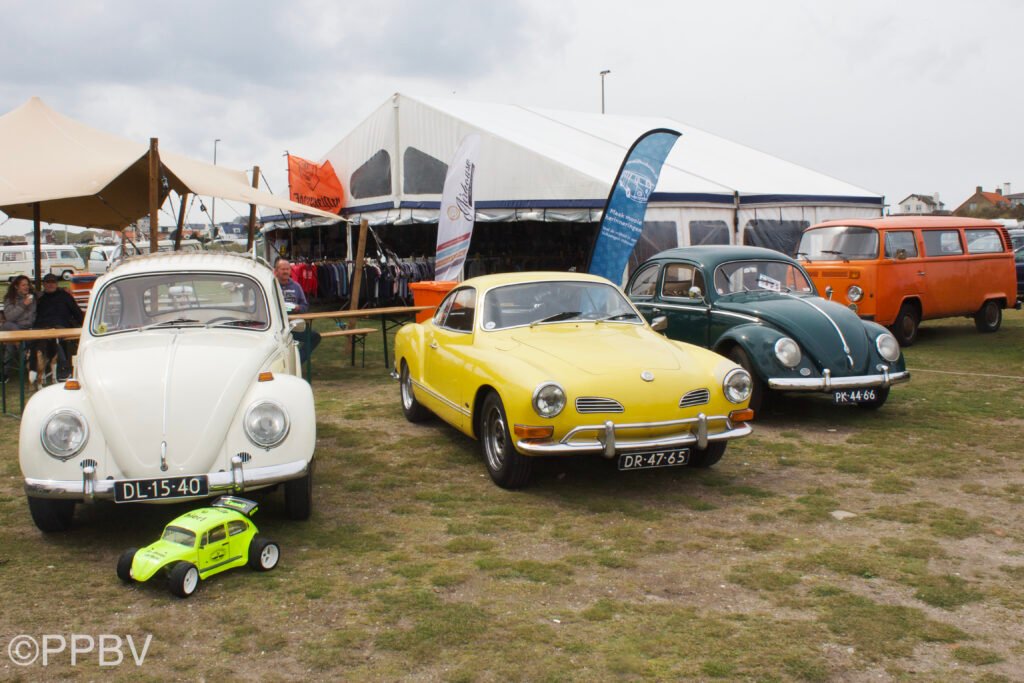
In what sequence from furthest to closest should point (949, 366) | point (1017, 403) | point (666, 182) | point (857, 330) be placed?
point (666, 182)
point (949, 366)
point (1017, 403)
point (857, 330)

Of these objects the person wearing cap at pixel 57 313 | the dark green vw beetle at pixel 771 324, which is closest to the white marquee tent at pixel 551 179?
the dark green vw beetle at pixel 771 324

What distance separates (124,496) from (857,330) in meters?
6.66

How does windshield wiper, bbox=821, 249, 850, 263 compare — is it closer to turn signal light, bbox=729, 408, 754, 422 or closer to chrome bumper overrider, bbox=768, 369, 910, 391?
chrome bumper overrider, bbox=768, 369, 910, 391

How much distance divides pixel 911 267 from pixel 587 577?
36.0 ft

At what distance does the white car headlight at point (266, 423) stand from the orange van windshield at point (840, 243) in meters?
10.9

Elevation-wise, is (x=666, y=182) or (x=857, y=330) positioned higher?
(x=666, y=182)

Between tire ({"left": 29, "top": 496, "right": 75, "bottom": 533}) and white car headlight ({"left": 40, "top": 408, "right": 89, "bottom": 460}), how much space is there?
41cm

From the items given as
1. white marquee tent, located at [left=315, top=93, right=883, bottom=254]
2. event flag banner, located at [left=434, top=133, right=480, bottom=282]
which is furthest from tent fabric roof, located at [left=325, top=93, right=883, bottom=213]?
event flag banner, located at [left=434, top=133, right=480, bottom=282]

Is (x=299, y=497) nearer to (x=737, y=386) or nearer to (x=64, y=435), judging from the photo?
(x=64, y=435)

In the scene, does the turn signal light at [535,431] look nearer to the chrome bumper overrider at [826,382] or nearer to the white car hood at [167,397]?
the white car hood at [167,397]

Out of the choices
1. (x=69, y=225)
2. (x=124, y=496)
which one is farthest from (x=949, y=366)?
(x=69, y=225)

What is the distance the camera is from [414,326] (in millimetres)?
8805

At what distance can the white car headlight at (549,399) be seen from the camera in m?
5.80

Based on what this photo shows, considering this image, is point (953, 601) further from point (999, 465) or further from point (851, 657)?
point (999, 465)
